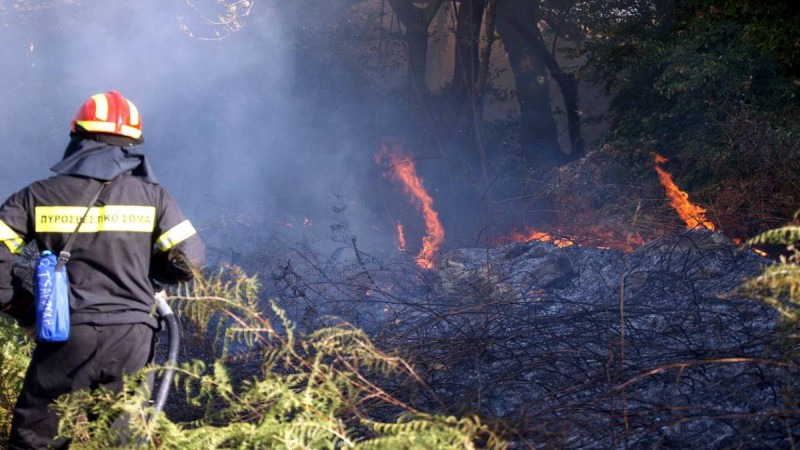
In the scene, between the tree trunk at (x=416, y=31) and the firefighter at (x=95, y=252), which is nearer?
the firefighter at (x=95, y=252)

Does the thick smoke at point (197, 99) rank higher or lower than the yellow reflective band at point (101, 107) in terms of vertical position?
higher

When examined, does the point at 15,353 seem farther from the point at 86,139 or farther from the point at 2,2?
the point at 2,2

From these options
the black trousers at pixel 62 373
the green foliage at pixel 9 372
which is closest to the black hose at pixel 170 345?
the black trousers at pixel 62 373

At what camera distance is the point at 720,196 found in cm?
773

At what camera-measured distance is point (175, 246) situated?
3717 mm

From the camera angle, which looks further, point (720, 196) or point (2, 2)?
point (2, 2)

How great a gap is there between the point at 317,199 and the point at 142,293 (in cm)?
1144

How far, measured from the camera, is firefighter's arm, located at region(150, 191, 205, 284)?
3723 mm

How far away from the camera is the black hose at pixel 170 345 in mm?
3395

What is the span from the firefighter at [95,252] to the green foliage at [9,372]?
0.87 metres

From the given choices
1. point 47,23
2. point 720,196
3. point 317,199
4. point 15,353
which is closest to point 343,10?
point 317,199

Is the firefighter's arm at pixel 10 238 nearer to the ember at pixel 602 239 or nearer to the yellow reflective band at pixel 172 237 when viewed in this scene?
the yellow reflective band at pixel 172 237

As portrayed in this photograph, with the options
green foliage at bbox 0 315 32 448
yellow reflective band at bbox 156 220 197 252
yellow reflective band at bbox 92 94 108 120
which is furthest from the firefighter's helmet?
green foliage at bbox 0 315 32 448

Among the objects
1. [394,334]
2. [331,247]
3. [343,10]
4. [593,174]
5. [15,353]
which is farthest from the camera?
[343,10]
